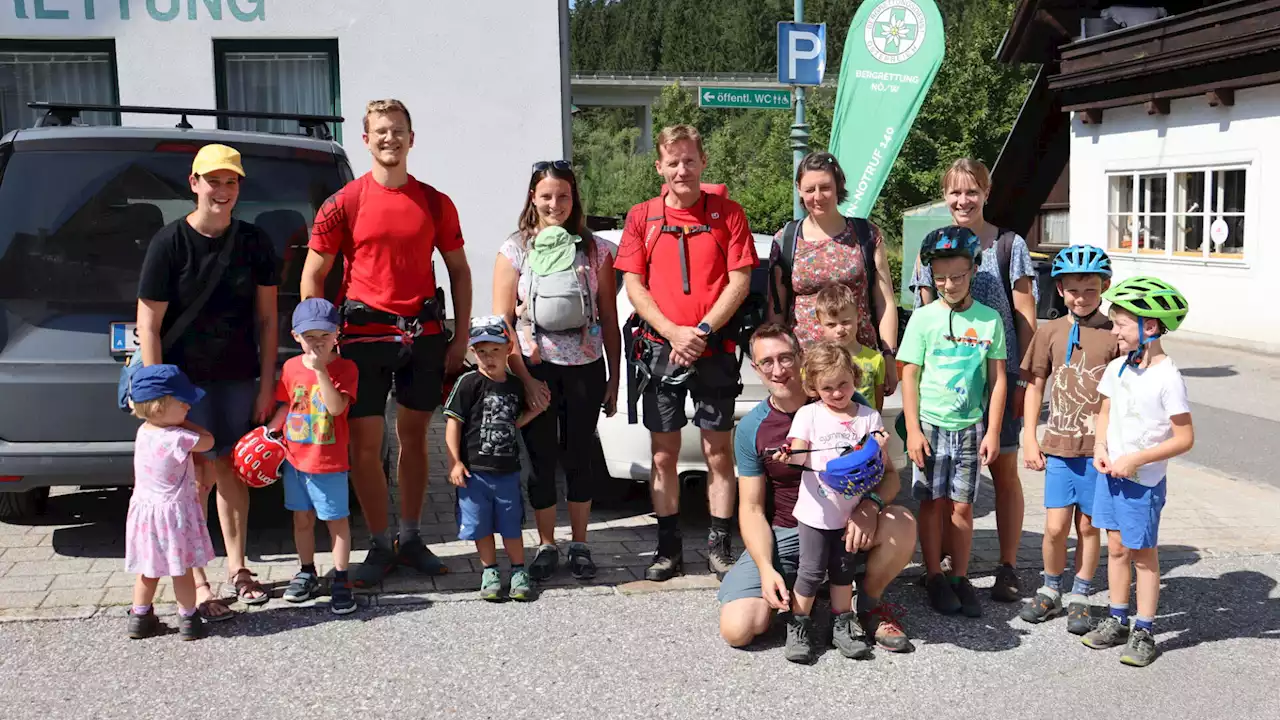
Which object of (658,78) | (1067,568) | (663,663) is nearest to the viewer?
(663,663)

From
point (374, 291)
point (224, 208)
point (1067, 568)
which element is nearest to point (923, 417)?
point (1067, 568)

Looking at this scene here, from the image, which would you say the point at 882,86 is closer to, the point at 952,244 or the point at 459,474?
the point at 952,244

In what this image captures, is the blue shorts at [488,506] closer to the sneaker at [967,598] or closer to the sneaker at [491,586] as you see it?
the sneaker at [491,586]

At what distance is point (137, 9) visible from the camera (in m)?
9.30

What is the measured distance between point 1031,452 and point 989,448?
0.56ft

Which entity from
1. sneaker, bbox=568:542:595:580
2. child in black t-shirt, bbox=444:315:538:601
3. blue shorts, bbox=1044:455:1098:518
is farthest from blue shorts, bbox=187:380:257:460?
blue shorts, bbox=1044:455:1098:518

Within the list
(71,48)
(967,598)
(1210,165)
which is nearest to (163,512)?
(967,598)

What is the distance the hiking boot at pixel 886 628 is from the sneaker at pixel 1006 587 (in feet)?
1.83

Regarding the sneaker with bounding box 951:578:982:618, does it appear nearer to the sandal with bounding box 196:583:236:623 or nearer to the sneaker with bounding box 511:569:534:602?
the sneaker with bounding box 511:569:534:602

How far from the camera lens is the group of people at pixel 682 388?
429 centimetres

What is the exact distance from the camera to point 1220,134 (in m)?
15.1

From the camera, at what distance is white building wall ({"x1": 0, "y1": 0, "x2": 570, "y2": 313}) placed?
9344mm

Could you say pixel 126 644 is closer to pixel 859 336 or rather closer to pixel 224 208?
pixel 224 208

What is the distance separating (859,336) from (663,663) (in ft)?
5.29
